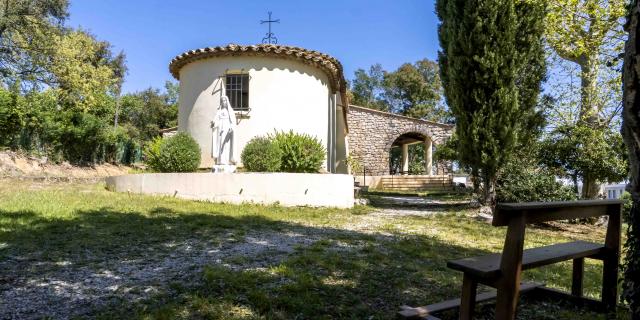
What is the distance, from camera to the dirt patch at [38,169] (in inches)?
552

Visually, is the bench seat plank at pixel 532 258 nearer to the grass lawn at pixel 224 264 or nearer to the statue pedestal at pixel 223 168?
the grass lawn at pixel 224 264

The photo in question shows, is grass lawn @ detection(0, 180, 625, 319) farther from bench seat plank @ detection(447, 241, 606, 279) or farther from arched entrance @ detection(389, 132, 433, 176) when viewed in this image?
arched entrance @ detection(389, 132, 433, 176)

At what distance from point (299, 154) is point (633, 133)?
9.47 m

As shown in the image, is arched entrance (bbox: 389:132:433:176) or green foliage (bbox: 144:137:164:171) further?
arched entrance (bbox: 389:132:433:176)

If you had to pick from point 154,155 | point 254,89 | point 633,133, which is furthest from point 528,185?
point 154,155

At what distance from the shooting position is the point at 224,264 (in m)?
4.52

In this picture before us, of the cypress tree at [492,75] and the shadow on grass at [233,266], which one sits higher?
the cypress tree at [492,75]

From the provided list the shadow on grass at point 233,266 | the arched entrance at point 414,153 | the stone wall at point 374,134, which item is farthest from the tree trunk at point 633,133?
the arched entrance at point 414,153

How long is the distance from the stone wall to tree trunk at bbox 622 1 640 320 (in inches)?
947

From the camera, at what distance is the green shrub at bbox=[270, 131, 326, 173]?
1164 centimetres

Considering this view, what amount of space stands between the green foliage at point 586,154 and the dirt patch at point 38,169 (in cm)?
1491

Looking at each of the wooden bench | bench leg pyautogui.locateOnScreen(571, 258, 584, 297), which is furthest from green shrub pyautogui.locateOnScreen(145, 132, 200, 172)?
bench leg pyautogui.locateOnScreen(571, 258, 584, 297)

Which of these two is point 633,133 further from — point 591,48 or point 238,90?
point 238,90

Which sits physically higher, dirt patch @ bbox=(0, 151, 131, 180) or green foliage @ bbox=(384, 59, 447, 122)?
green foliage @ bbox=(384, 59, 447, 122)
